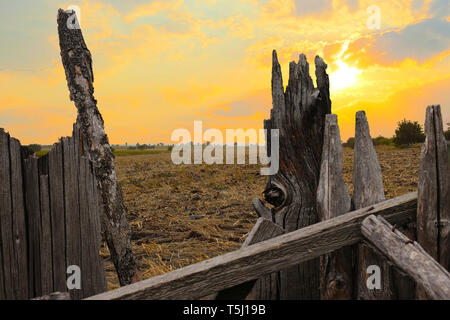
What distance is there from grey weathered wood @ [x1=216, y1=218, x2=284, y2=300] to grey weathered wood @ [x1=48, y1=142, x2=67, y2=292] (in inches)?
39.7

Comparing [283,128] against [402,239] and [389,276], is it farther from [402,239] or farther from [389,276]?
[389,276]

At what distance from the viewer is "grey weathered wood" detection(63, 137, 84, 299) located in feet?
6.95

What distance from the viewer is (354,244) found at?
2338 millimetres

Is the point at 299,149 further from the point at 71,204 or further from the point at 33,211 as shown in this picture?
the point at 33,211

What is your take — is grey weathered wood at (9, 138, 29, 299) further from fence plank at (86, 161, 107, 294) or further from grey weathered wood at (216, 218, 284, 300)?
grey weathered wood at (216, 218, 284, 300)

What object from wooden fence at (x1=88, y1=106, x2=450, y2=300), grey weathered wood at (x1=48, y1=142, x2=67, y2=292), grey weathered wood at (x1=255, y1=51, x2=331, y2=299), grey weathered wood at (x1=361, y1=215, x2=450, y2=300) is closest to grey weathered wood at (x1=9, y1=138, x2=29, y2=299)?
grey weathered wood at (x1=48, y1=142, x2=67, y2=292)

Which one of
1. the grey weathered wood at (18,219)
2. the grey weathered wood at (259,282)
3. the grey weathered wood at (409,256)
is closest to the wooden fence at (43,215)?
the grey weathered wood at (18,219)

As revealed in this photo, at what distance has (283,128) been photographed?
8.13ft

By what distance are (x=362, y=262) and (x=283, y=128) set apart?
3.26 feet

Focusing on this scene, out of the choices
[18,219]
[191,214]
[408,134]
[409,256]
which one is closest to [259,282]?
[409,256]

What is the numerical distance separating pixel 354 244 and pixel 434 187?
60 centimetres

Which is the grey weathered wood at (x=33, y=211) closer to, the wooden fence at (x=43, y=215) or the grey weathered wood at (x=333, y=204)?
the wooden fence at (x=43, y=215)

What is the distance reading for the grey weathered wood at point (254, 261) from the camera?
2006 millimetres
